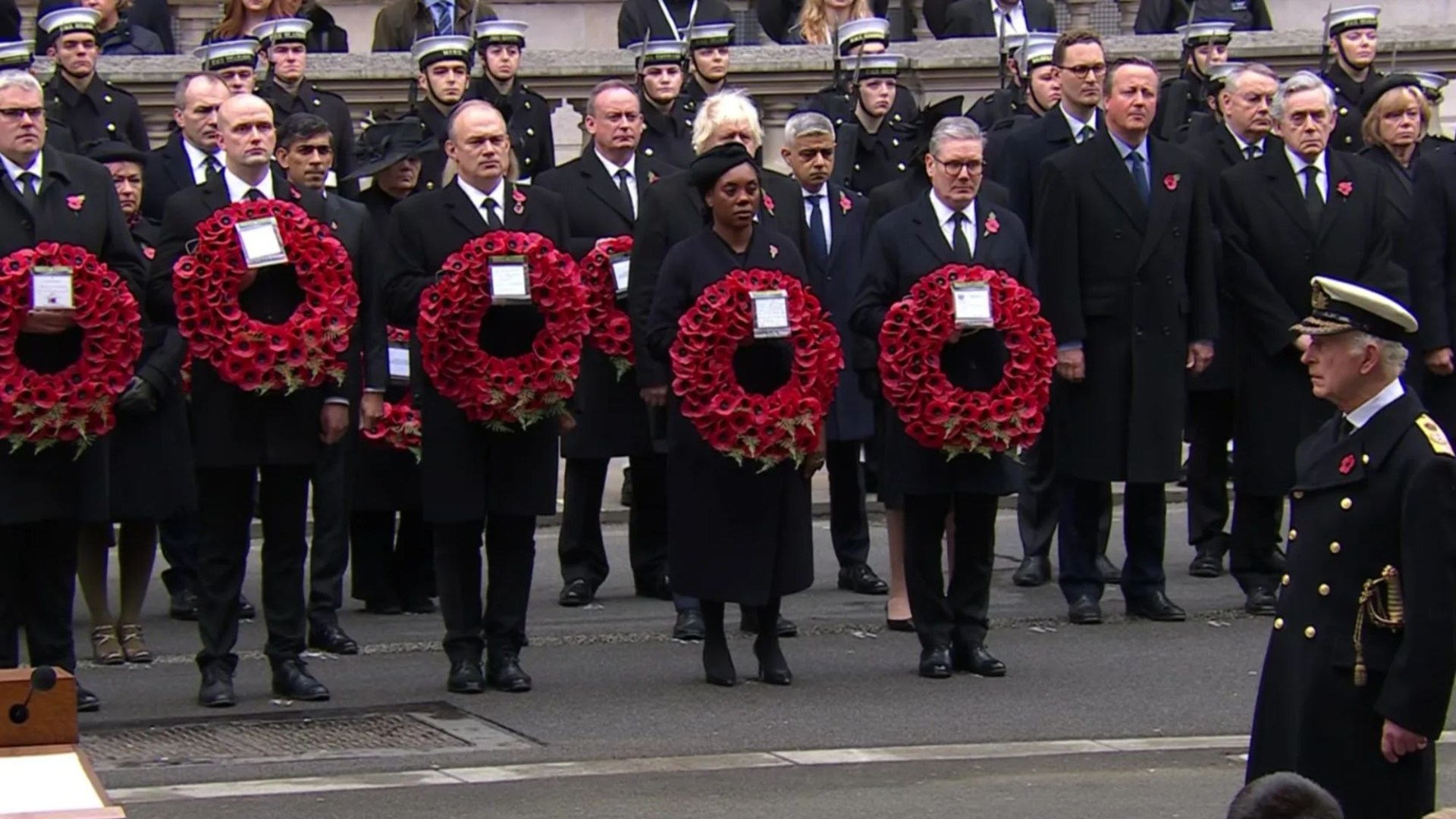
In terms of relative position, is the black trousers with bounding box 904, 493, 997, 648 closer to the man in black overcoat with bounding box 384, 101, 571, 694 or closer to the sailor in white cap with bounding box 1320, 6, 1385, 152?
the man in black overcoat with bounding box 384, 101, 571, 694

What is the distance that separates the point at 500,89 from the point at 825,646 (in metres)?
4.43

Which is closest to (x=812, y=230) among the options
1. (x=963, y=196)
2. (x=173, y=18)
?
(x=963, y=196)

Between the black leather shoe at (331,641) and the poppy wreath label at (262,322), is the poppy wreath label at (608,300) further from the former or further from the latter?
the poppy wreath label at (262,322)

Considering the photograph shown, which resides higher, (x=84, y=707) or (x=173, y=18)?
(x=173, y=18)

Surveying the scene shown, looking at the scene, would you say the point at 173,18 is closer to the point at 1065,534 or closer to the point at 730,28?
the point at 730,28

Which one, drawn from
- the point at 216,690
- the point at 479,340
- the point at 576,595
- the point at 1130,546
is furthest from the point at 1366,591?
the point at 576,595

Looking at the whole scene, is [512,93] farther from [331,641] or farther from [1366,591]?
[1366,591]

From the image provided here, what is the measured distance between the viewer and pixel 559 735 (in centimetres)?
963

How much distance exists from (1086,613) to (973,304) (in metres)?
2.04

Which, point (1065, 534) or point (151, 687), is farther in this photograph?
point (1065, 534)

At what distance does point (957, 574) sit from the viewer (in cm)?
1091

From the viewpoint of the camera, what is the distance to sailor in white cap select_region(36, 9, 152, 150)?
1379cm

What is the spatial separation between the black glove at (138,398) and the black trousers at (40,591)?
85 centimetres

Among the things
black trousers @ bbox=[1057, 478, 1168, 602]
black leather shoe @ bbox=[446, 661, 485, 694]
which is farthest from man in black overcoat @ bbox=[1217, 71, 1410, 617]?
black leather shoe @ bbox=[446, 661, 485, 694]
